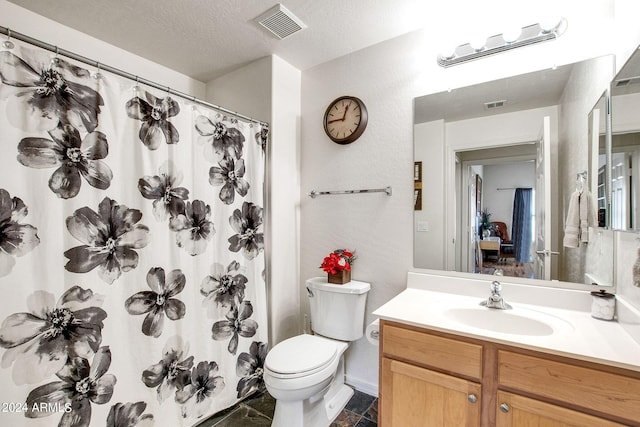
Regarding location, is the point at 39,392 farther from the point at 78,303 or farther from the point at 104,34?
the point at 104,34

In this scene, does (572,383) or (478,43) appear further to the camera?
(478,43)

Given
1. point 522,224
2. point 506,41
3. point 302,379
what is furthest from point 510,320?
point 506,41

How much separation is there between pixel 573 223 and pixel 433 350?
89 cm

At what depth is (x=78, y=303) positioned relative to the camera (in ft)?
3.98

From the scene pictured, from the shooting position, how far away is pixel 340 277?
1830 mm

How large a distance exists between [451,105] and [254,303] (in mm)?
1742

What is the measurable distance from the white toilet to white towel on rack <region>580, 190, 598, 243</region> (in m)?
1.10

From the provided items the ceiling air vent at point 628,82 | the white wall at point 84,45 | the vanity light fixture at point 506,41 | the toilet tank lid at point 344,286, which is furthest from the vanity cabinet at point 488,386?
the white wall at point 84,45

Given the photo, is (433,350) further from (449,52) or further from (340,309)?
(449,52)

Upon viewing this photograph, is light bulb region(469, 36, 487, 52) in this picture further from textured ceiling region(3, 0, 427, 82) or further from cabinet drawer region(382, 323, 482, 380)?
cabinet drawer region(382, 323, 482, 380)

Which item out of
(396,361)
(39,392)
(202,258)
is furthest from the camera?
(202,258)

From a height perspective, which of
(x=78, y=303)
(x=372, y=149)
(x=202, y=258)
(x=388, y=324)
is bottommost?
(x=388, y=324)

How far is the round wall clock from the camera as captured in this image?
75.3 inches

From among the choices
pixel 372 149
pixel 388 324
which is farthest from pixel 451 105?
pixel 388 324
